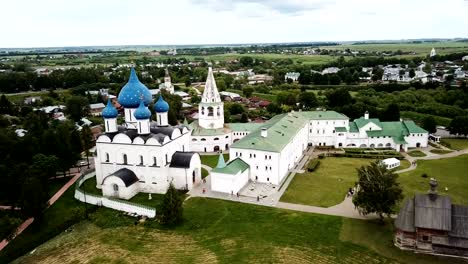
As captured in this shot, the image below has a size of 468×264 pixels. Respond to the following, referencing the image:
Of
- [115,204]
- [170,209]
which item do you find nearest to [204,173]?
[115,204]

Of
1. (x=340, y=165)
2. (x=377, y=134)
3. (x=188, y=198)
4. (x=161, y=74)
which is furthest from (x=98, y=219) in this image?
(x=161, y=74)

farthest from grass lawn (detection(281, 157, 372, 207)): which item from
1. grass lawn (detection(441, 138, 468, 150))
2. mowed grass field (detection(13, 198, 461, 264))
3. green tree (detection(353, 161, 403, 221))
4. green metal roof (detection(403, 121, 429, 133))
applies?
grass lawn (detection(441, 138, 468, 150))

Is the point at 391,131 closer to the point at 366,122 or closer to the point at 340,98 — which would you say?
the point at 366,122

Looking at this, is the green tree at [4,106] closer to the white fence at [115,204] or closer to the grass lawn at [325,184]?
the white fence at [115,204]

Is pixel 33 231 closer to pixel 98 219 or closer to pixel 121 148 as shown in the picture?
pixel 98 219

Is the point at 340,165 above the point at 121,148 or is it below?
below

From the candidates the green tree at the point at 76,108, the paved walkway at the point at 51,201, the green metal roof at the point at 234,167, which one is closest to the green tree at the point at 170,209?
the green metal roof at the point at 234,167
